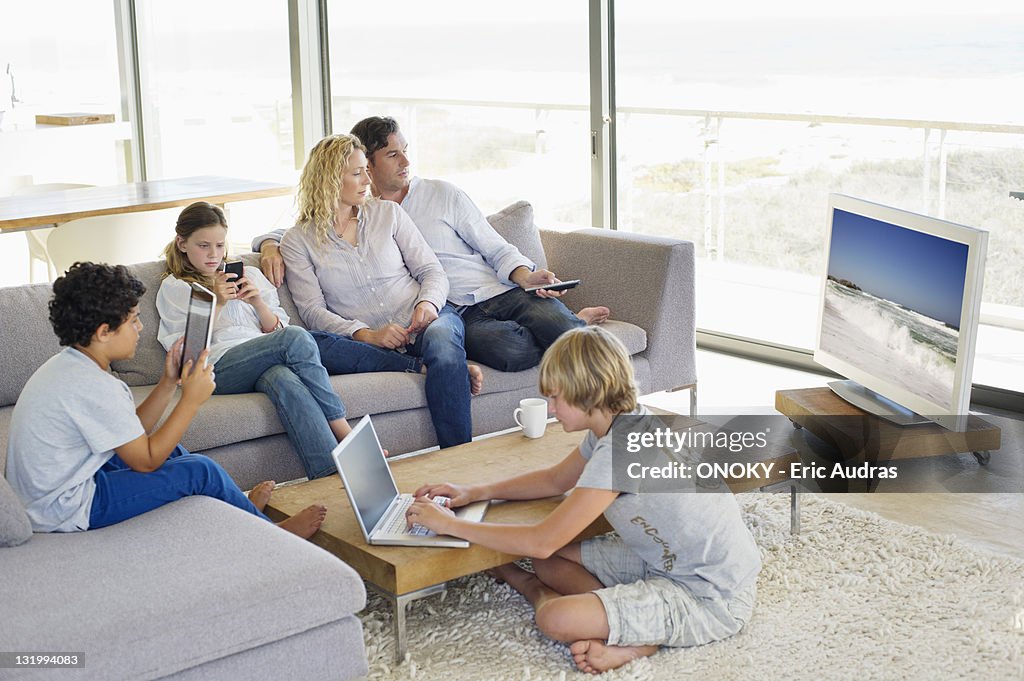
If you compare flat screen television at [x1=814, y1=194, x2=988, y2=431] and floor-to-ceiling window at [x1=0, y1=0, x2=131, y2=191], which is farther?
floor-to-ceiling window at [x1=0, y1=0, x2=131, y2=191]

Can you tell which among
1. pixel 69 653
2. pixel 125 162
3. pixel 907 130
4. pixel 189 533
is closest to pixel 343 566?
pixel 189 533

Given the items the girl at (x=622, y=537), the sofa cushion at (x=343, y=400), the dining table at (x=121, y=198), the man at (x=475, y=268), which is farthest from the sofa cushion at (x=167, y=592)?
the dining table at (x=121, y=198)

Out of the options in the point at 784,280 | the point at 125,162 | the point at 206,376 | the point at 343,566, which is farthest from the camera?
the point at 125,162

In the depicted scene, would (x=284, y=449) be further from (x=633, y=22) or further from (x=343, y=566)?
(x=633, y=22)

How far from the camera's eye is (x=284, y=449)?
331cm

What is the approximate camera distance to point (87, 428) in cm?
237

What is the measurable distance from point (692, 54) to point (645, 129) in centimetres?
43

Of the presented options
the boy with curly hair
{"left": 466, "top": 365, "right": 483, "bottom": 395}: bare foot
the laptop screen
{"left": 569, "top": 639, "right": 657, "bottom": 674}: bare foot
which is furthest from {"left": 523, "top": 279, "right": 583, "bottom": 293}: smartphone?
{"left": 569, "top": 639, "right": 657, "bottom": 674}: bare foot

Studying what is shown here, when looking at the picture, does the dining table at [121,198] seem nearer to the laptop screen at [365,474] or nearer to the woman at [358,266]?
the woman at [358,266]

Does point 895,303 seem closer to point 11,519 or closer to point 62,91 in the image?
point 11,519

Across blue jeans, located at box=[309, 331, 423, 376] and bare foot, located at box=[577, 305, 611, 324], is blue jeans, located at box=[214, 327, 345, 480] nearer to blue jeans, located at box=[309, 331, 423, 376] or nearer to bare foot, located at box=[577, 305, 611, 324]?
blue jeans, located at box=[309, 331, 423, 376]

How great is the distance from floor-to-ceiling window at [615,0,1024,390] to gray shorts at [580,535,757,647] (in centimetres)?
227

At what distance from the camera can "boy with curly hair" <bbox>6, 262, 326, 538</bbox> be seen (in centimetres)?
237

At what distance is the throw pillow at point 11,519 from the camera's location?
7.45 ft
